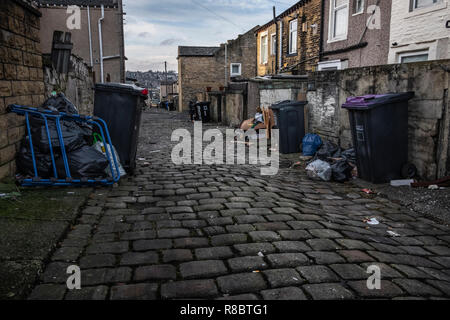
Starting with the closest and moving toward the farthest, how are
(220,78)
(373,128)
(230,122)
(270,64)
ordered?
1. (373,128)
2. (230,122)
3. (270,64)
4. (220,78)

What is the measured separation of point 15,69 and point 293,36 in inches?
608

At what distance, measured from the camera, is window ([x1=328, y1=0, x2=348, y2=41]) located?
1325 cm

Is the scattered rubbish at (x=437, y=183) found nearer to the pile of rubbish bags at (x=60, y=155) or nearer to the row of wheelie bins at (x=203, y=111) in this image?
the pile of rubbish bags at (x=60, y=155)

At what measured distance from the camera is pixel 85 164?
4922 millimetres

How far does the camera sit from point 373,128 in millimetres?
5609

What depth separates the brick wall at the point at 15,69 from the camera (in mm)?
4469

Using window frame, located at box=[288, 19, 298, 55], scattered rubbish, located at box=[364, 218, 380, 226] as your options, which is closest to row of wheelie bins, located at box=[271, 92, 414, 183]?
scattered rubbish, located at box=[364, 218, 380, 226]

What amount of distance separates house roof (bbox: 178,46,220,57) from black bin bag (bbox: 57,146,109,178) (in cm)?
3184

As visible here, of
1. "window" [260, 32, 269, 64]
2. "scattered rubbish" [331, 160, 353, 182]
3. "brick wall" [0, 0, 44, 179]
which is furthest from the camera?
"window" [260, 32, 269, 64]

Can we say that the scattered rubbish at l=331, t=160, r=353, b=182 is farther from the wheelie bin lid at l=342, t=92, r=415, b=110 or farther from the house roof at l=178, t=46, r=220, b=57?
the house roof at l=178, t=46, r=220, b=57

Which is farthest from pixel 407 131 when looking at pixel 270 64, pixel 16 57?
pixel 270 64

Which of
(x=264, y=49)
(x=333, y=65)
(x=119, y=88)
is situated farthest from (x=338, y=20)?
(x=119, y=88)
